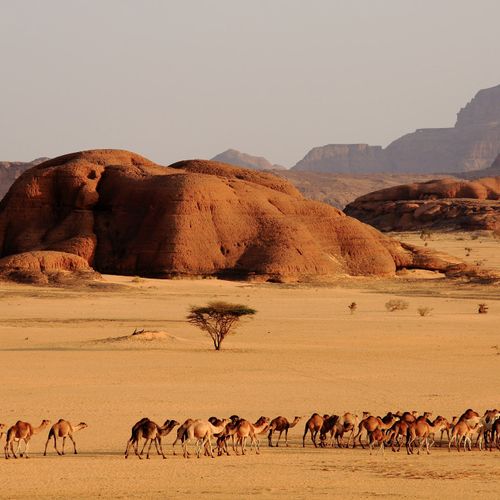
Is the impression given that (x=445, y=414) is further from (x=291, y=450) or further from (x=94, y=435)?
(x=94, y=435)

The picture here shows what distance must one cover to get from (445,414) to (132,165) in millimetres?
47982

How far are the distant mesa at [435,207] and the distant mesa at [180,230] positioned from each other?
40712 mm

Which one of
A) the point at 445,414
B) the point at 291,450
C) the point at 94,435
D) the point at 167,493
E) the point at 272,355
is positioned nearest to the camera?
the point at 167,493

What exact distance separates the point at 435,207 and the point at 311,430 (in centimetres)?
9497

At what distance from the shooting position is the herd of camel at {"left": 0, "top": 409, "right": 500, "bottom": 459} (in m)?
13.6

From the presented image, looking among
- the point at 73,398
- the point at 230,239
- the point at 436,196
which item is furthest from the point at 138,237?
the point at 436,196

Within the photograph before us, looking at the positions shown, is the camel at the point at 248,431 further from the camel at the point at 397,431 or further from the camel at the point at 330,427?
the camel at the point at 397,431

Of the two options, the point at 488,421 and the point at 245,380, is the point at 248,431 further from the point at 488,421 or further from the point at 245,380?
the point at 245,380

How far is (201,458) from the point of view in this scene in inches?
541

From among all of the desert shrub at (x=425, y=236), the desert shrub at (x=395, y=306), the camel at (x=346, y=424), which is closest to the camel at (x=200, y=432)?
the camel at (x=346, y=424)

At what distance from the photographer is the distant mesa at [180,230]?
185 ft

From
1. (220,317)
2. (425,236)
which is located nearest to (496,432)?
(220,317)

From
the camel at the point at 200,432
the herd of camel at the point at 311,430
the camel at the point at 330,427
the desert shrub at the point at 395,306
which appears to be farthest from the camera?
the desert shrub at the point at 395,306

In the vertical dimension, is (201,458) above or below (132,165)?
below
